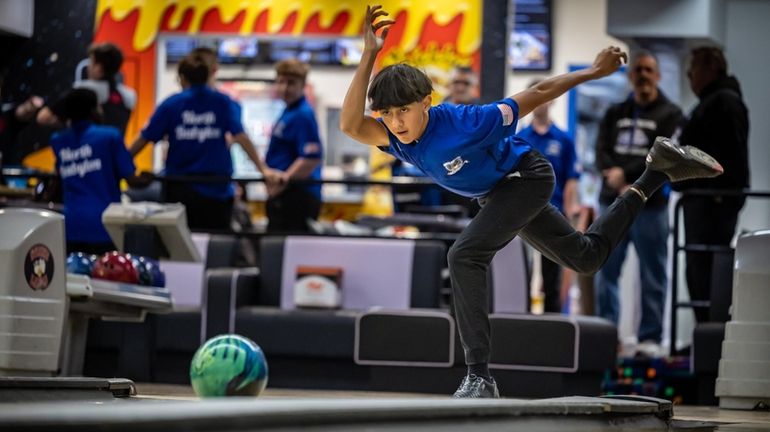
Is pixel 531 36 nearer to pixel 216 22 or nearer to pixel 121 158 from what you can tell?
pixel 216 22

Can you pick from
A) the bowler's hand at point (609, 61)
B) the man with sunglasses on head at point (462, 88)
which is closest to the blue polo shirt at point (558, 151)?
the man with sunglasses on head at point (462, 88)

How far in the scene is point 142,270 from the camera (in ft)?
20.1

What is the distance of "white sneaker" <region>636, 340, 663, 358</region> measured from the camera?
716 cm

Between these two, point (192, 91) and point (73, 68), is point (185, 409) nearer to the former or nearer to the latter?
point (192, 91)

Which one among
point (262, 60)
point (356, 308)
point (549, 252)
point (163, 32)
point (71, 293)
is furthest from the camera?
point (262, 60)

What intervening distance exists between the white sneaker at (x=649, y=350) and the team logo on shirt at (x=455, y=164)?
10.7 feet

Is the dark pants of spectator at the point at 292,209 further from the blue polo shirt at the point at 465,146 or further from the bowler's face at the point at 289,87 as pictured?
the blue polo shirt at the point at 465,146

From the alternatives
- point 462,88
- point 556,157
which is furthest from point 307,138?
point 556,157

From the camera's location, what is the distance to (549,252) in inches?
179

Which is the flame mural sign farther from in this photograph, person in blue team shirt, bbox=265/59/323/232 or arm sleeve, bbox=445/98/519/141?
arm sleeve, bbox=445/98/519/141

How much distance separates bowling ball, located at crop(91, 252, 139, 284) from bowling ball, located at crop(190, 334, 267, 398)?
241cm

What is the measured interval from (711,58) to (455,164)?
3.47 m

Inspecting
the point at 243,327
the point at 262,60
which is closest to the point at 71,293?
the point at 243,327

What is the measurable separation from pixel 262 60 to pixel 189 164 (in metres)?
5.00
